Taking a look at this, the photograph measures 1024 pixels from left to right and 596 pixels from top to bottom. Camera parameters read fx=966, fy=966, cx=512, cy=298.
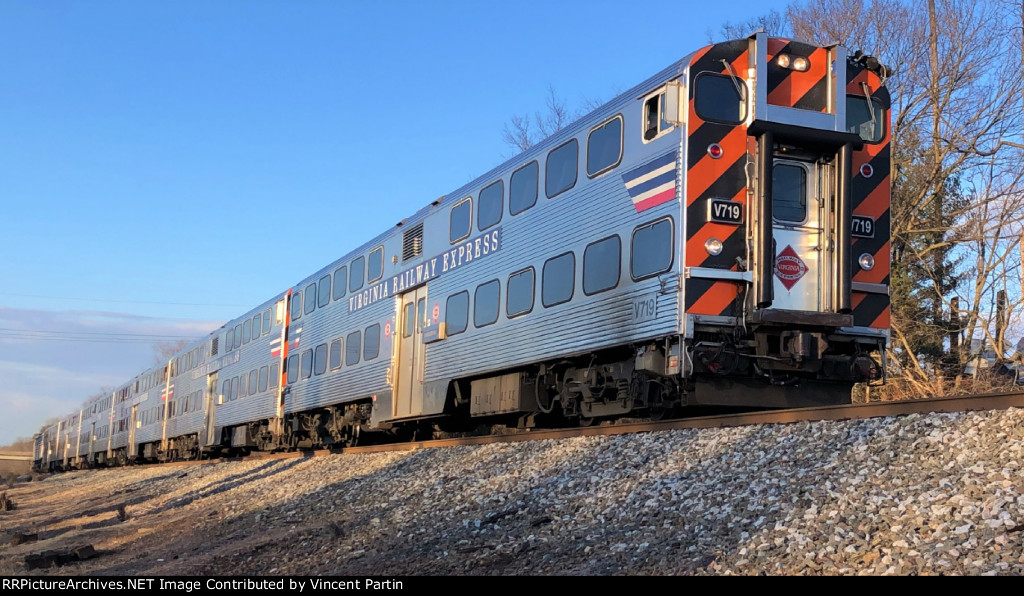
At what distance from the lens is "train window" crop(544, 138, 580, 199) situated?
11.3 metres

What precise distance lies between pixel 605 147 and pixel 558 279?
165 cm

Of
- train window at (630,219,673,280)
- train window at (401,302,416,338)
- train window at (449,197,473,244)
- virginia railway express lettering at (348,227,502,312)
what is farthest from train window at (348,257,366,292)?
train window at (630,219,673,280)

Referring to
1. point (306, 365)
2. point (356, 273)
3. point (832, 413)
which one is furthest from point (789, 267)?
point (306, 365)

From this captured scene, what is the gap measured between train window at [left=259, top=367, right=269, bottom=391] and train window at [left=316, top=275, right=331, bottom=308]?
357 centimetres

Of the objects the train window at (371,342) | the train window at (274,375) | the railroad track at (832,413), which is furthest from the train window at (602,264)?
the train window at (274,375)

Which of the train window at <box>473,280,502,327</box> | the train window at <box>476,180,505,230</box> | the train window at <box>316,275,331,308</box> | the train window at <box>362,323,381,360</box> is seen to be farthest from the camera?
the train window at <box>316,275,331,308</box>

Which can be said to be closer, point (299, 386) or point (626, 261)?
point (626, 261)

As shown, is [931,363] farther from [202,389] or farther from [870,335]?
[202,389]

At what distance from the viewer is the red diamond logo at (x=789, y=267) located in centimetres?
951

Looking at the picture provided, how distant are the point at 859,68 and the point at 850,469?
5844 millimetres

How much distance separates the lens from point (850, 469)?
598 centimetres

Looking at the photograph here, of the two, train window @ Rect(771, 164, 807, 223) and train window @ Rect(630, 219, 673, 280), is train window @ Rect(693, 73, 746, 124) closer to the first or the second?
train window @ Rect(771, 164, 807, 223)

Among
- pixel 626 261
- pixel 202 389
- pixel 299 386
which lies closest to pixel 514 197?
pixel 626 261

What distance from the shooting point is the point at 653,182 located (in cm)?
971
